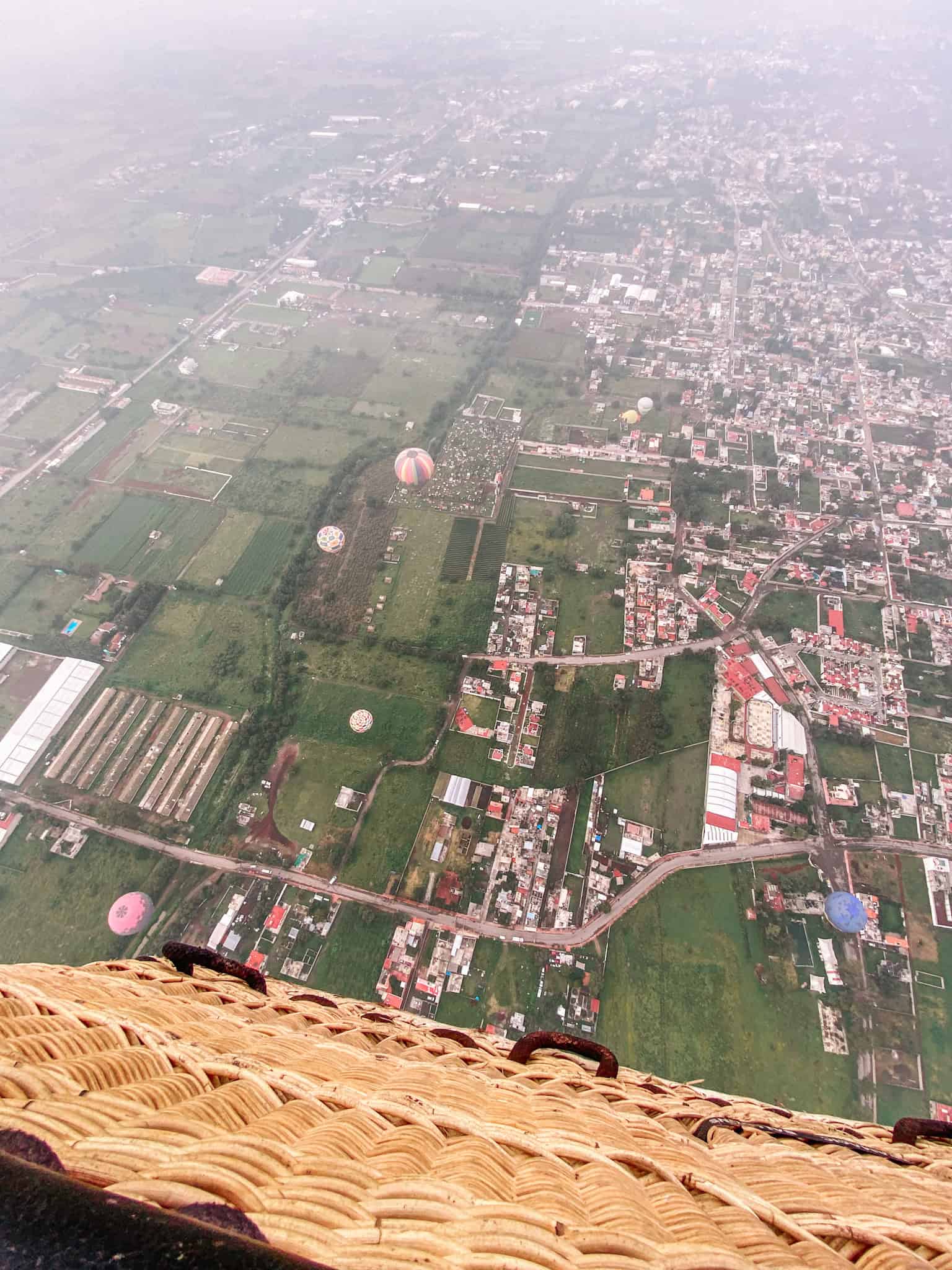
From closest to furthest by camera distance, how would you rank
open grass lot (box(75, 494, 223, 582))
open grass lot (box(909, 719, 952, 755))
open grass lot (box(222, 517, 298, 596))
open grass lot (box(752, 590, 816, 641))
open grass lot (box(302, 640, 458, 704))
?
open grass lot (box(909, 719, 952, 755))
open grass lot (box(302, 640, 458, 704))
open grass lot (box(752, 590, 816, 641))
open grass lot (box(222, 517, 298, 596))
open grass lot (box(75, 494, 223, 582))

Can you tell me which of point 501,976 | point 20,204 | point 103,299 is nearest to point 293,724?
point 501,976

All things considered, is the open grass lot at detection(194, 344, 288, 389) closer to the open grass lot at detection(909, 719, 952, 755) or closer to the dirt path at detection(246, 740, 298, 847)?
the dirt path at detection(246, 740, 298, 847)

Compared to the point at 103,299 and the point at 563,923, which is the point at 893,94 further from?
the point at 563,923

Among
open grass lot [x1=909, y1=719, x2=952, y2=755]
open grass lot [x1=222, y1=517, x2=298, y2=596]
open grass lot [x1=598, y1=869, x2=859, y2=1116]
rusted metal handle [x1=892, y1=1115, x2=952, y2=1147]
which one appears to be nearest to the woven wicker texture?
rusted metal handle [x1=892, y1=1115, x2=952, y2=1147]

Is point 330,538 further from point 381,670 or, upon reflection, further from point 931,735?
point 931,735

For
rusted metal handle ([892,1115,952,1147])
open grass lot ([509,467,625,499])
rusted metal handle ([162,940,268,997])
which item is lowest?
rusted metal handle ([892,1115,952,1147])

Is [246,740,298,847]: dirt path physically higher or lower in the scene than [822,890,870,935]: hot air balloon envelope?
higher

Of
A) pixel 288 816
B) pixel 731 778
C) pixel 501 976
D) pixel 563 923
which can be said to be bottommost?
pixel 501 976
